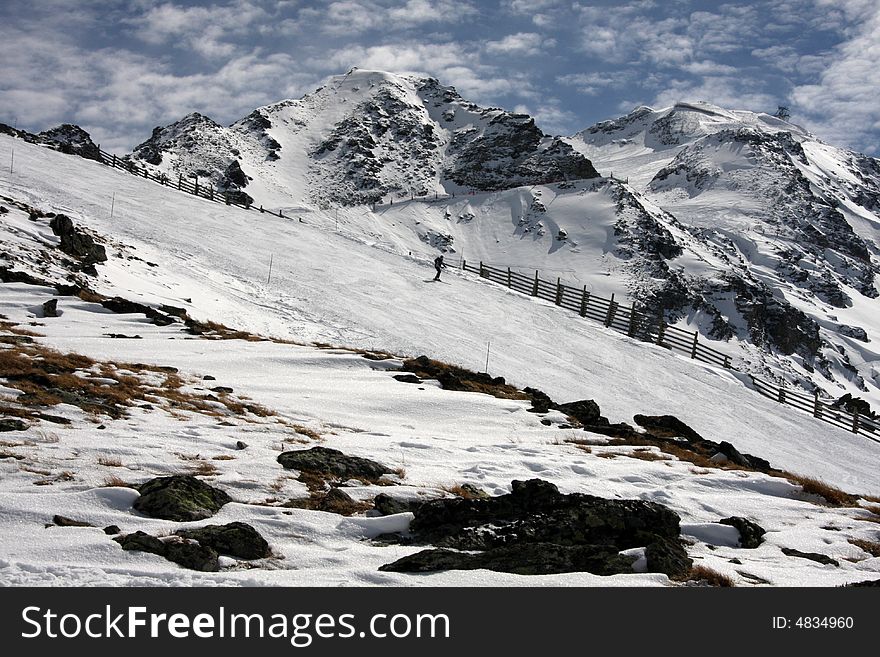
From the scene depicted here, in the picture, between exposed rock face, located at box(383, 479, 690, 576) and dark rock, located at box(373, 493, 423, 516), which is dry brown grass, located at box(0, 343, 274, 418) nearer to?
dark rock, located at box(373, 493, 423, 516)

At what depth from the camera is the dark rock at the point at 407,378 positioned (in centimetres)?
1664

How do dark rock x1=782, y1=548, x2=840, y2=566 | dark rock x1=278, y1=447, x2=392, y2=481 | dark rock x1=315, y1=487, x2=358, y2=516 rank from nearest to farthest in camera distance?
dark rock x1=782, y1=548, x2=840, y2=566 → dark rock x1=315, y1=487, x2=358, y2=516 → dark rock x1=278, y1=447, x2=392, y2=481

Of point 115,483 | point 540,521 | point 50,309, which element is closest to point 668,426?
point 540,521

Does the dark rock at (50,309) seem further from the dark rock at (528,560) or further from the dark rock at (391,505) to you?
the dark rock at (528,560)

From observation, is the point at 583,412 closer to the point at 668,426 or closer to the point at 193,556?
the point at 668,426

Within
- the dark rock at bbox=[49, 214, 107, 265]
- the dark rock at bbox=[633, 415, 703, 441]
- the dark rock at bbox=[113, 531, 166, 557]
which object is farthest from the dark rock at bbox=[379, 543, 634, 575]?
the dark rock at bbox=[49, 214, 107, 265]

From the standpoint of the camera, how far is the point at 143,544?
5805 millimetres

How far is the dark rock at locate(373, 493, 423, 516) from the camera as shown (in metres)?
7.69

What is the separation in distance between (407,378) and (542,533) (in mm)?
9938

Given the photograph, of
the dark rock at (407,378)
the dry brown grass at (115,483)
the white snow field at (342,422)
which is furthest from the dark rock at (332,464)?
the dark rock at (407,378)

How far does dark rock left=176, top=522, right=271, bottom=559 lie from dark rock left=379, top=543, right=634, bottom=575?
4.00 feet

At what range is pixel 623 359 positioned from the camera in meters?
27.9
